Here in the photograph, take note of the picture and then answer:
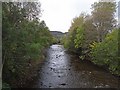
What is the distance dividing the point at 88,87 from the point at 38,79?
6292mm

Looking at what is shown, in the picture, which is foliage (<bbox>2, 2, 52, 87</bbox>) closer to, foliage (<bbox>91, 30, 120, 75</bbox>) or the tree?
foliage (<bbox>91, 30, 120, 75</bbox>)

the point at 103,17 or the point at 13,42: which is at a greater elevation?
the point at 103,17

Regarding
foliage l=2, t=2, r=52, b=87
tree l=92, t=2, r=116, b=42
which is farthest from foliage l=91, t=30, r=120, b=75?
foliage l=2, t=2, r=52, b=87

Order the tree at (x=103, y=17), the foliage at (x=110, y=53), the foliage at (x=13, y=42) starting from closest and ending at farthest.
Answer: the foliage at (x=13, y=42), the foliage at (x=110, y=53), the tree at (x=103, y=17)

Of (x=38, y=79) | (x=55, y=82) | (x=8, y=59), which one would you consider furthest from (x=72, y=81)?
(x=8, y=59)

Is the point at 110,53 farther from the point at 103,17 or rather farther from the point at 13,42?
the point at 13,42

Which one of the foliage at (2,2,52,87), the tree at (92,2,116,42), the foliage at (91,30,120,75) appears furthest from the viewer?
the tree at (92,2,116,42)

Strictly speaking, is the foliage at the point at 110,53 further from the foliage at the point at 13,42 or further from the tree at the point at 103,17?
the foliage at the point at 13,42

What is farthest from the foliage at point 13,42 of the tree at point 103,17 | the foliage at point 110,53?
the tree at point 103,17

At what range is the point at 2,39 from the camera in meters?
16.1

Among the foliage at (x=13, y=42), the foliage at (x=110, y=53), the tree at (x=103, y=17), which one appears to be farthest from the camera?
the tree at (x=103, y=17)

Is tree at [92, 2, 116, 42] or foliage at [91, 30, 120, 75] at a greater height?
tree at [92, 2, 116, 42]

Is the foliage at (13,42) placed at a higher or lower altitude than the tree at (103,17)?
lower

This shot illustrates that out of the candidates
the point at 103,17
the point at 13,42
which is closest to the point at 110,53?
the point at 103,17
